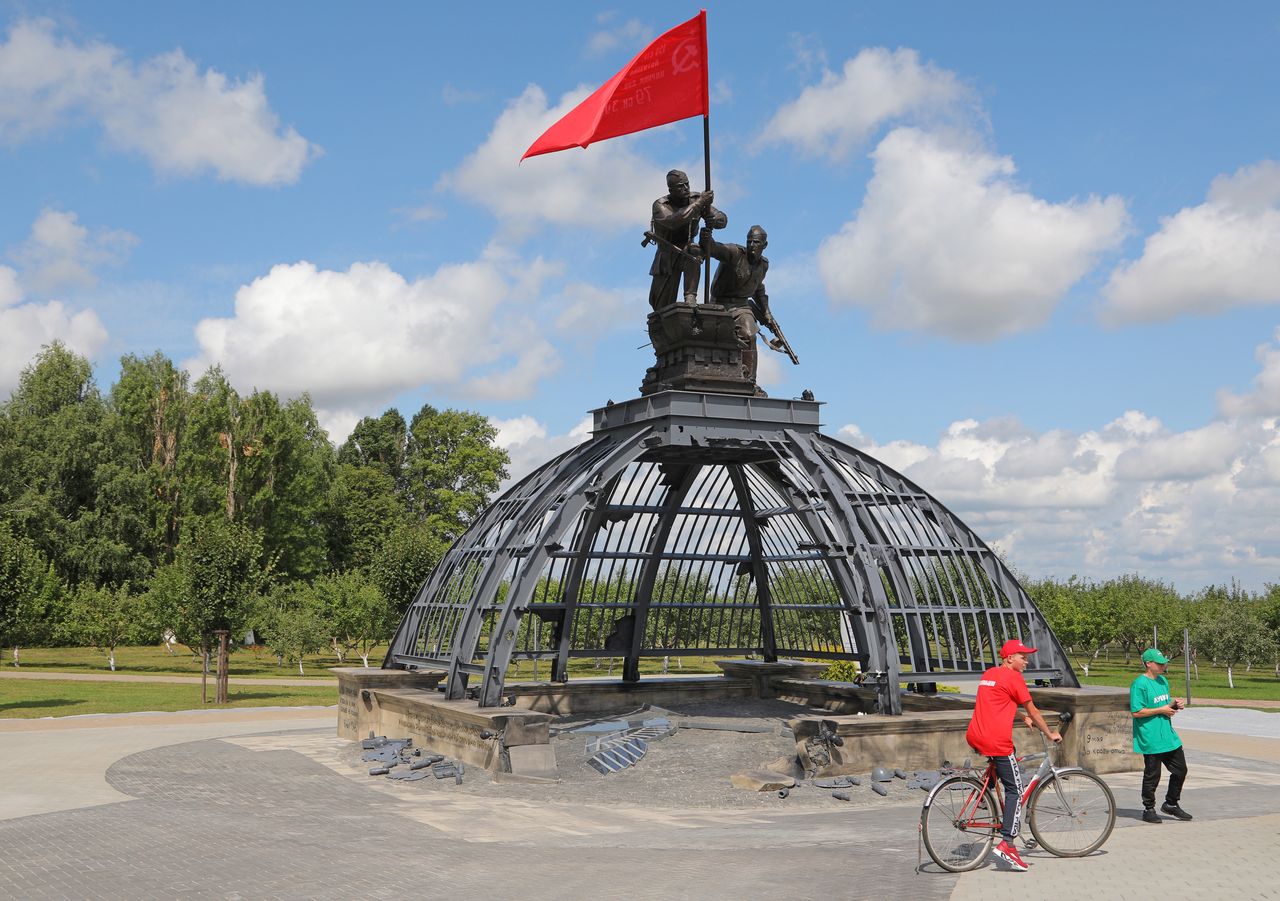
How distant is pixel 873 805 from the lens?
1279 cm

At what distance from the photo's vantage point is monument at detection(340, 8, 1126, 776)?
1512cm

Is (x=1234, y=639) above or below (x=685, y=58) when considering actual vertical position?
below

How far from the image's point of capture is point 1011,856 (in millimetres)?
8711

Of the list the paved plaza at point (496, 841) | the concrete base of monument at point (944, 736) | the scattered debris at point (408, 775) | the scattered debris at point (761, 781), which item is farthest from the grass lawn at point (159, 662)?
the concrete base of monument at point (944, 736)

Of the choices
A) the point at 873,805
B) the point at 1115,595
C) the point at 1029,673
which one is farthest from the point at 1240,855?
the point at 1115,595

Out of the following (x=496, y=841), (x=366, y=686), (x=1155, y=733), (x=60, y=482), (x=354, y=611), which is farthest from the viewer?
(x=60, y=482)

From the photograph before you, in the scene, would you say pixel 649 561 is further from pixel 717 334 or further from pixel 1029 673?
pixel 1029 673

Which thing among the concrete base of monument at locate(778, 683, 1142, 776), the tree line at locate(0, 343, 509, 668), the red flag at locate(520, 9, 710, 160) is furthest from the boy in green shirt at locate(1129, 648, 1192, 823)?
the tree line at locate(0, 343, 509, 668)

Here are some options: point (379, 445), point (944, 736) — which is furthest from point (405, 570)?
point (379, 445)

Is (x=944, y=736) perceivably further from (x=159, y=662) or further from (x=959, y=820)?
(x=159, y=662)

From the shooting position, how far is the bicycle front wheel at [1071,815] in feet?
30.2

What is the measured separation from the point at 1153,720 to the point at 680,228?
395 inches

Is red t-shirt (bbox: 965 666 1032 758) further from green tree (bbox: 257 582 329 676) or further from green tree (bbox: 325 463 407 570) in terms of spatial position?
green tree (bbox: 325 463 407 570)

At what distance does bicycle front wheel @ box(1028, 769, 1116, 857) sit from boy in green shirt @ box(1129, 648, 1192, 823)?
166cm
